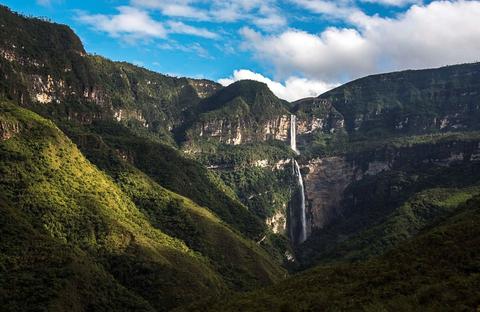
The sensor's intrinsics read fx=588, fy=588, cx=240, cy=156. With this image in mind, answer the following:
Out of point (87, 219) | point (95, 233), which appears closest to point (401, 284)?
point (95, 233)

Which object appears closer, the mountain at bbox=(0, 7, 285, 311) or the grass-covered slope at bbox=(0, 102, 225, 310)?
the mountain at bbox=(0, 7, 285, 311)

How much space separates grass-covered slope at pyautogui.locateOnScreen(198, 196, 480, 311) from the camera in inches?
1977

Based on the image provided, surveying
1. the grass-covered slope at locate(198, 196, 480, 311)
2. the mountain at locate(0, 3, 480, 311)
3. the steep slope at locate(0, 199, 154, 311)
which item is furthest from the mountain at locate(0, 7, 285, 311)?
the grass-covered slope at locate(198, 196, 480, 311)

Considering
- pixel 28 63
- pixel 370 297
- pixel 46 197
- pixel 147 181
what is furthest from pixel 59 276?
pixel 28 63

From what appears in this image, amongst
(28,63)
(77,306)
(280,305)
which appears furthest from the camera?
(28,63)

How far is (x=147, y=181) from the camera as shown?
17200cm

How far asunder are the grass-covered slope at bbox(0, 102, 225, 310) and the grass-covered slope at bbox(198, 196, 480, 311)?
49.7 m

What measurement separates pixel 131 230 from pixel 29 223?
83.7 feet

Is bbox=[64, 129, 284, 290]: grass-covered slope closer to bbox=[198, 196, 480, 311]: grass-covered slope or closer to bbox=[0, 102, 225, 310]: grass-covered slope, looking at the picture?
bbox=[0, 102, 225, 310]: grass-covered slope

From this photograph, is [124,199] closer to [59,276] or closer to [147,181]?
[147,181]

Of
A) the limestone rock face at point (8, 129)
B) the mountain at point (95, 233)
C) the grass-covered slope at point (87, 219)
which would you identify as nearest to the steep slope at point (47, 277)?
the mountain at point (95, 233)

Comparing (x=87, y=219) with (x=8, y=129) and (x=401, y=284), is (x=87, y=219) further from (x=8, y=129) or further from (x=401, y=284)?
(x=401, y=284)

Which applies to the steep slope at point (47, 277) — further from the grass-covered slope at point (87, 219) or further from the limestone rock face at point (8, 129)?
the limestone rock face at point (8, 129)

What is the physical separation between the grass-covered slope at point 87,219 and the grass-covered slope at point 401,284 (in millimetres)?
49735
